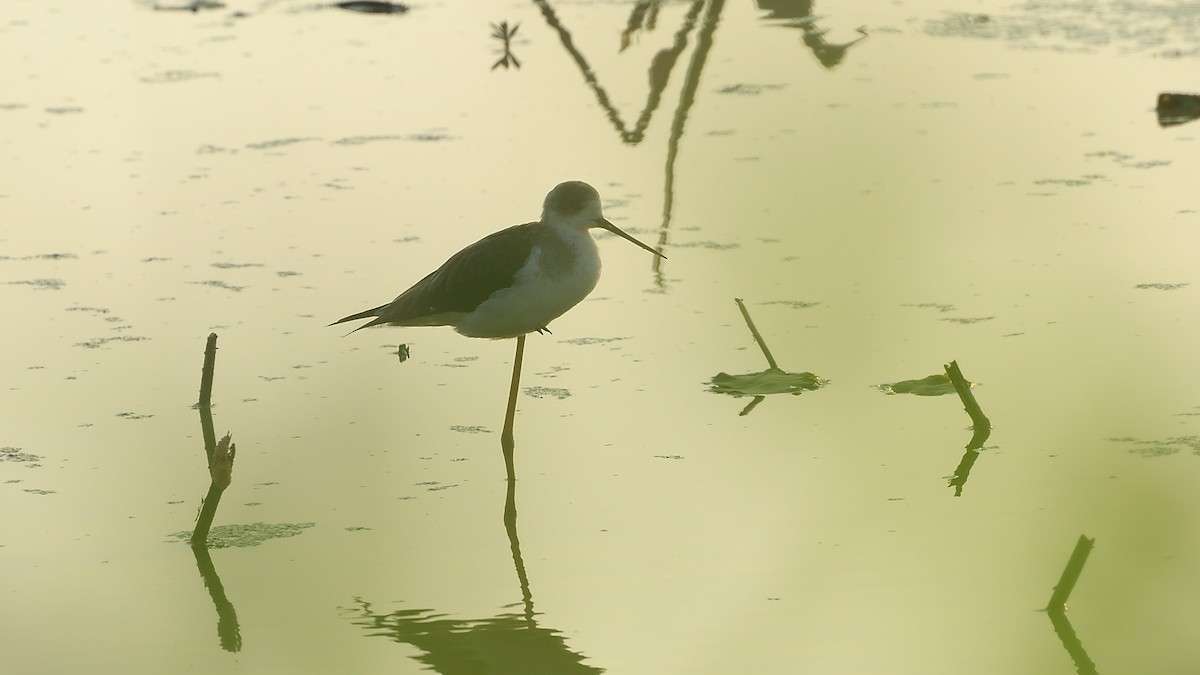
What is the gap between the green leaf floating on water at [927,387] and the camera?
446 centimetres

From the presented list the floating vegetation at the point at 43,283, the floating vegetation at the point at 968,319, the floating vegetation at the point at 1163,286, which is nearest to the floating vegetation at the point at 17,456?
the floating vegetation at the point at 43,283

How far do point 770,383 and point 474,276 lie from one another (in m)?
0.90

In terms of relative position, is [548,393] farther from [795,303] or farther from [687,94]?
[687,94]

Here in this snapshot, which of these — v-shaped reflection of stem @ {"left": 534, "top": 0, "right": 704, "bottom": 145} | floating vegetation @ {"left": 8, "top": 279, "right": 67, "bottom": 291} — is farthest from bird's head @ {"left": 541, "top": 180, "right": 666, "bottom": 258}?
v-shaped reflection of stem @ {"left": 534, "top": 0, "right": 704, "bottom": 145}

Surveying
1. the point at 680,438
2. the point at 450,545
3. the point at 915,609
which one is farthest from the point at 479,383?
the point at 915,609

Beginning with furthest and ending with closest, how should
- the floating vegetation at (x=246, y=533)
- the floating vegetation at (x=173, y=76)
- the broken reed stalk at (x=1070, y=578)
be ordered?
1. the floating vegetation at (x=173, y=76)
2. the floating vegetation at (x=246, y=533)
3. the broken reed stalk at (x=1070, y=578)

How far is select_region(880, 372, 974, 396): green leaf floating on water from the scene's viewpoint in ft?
14.6

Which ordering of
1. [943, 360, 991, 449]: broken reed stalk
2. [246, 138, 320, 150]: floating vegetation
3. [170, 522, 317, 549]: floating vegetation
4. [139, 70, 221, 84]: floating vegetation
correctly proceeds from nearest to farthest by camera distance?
[170, 522, 317, 549]: floating vegetation, [943, 360, 991, 449]: broken reed stalk, [246, 138, 320, 150]: floating vegetation, [139, 70, 221, 84]: floating vegetation

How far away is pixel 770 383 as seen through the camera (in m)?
4.57

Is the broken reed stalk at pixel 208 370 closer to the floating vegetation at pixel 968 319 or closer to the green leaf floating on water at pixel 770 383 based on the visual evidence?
the green leaf floating on water at pixel 770 383

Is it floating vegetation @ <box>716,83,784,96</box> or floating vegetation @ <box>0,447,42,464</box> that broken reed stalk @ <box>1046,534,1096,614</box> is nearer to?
floating vegetation @ <box>0,447,42,464</box>

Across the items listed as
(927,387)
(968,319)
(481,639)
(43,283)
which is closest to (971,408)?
(927,387)

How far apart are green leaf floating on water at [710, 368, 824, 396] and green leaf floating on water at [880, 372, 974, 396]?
0.22 metres

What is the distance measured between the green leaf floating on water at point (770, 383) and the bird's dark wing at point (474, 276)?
0.75m
